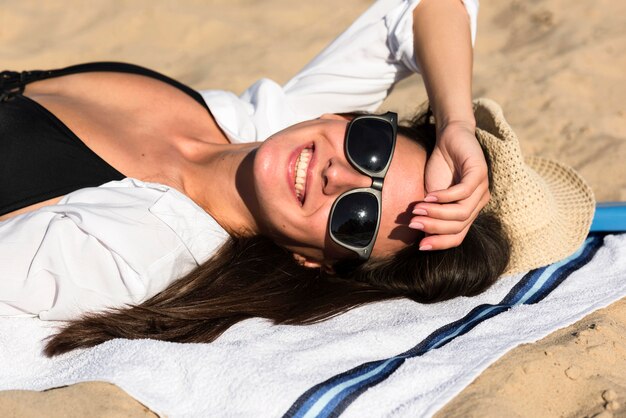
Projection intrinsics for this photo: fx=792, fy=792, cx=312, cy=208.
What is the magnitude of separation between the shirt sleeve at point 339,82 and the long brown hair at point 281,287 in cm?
56

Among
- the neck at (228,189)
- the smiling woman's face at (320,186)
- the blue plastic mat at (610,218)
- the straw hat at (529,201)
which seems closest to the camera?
the smiling woman's face at (320,186)

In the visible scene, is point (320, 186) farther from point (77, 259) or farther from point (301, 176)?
point (77, 259)

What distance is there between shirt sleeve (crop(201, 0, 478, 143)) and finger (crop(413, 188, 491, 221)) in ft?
3.03

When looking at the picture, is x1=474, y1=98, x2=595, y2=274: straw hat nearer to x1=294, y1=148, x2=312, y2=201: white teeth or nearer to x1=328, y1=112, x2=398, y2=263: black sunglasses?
x1=328, y1=112, x2=398, y2=263: black sunglasses

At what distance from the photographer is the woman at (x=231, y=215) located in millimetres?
2314

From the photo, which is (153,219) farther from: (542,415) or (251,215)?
(542,415)

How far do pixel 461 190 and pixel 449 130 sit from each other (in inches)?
14.2

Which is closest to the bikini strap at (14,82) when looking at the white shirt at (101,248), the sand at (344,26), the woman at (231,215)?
the woman at (231,215)

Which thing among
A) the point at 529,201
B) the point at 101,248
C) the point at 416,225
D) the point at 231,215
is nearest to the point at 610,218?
the point at 529,201

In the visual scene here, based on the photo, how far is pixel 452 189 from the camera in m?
2.32

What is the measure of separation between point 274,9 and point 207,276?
2797 mm

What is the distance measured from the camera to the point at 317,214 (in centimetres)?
250

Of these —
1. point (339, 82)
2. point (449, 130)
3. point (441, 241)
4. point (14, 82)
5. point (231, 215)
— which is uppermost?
point (14, 82)

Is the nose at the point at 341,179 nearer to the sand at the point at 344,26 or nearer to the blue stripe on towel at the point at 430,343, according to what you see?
Answer: the blue stripe on towel at the point at 430,343
